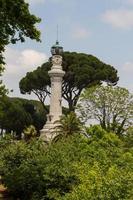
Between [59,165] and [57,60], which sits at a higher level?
[57,60]

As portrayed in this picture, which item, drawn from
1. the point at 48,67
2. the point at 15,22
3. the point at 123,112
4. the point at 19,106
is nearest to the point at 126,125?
the point at 123,112

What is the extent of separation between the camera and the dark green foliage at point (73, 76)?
71.8m

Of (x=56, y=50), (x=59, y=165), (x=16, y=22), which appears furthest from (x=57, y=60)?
(x=16, y=22)

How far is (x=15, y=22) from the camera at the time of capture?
17.9 meters

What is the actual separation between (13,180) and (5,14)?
16.2m

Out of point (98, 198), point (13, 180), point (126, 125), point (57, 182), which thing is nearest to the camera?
point (98, 198)

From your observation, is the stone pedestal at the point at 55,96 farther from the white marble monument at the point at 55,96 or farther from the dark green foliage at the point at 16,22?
the dark green foliage at the point at 16,22

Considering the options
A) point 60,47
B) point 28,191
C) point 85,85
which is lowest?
point 28,191

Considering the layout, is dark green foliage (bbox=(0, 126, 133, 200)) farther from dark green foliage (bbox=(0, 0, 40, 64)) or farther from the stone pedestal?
the stone pedestal

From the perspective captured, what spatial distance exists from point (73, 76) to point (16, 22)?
54.6 metres

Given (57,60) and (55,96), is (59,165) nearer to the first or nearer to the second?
(55,96)

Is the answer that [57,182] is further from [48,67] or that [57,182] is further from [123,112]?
[48,67]

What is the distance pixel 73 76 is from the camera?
72500 millimetres

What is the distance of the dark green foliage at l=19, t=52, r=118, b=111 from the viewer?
236 feet
